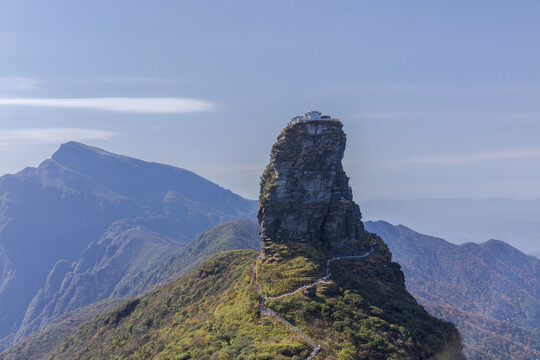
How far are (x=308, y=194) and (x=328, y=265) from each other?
629 inches

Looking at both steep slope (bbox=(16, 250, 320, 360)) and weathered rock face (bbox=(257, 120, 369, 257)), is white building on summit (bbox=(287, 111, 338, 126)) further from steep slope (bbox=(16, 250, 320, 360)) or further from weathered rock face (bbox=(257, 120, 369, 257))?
steep slope (bbox=(16, 250, 320, 360))

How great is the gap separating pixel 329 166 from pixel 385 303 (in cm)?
3070

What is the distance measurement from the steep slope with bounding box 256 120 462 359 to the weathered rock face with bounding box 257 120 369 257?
22cm

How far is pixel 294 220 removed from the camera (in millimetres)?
80812

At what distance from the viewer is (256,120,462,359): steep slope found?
60.9 meters

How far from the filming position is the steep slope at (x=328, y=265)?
6091 cm

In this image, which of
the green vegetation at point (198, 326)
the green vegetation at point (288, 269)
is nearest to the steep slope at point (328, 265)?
the green vegetation at point (288, 269)

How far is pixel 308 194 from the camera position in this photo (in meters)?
80.8

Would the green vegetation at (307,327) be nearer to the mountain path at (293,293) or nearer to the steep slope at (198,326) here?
Answer: the steep slope at (198,326)

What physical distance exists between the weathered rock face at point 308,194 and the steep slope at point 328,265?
8.8 inches

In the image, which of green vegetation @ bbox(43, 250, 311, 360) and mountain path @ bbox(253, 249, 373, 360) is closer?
mountain path @ bbox(253, 249, 373, 360)

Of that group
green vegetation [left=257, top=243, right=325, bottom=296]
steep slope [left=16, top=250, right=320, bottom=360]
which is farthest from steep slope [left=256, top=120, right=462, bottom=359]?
steep slope [left=16, top=250, right=320, bottom=360]

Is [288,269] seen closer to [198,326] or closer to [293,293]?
[293,293]

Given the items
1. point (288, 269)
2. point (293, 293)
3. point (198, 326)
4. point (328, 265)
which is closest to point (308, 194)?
point (328, 265)
